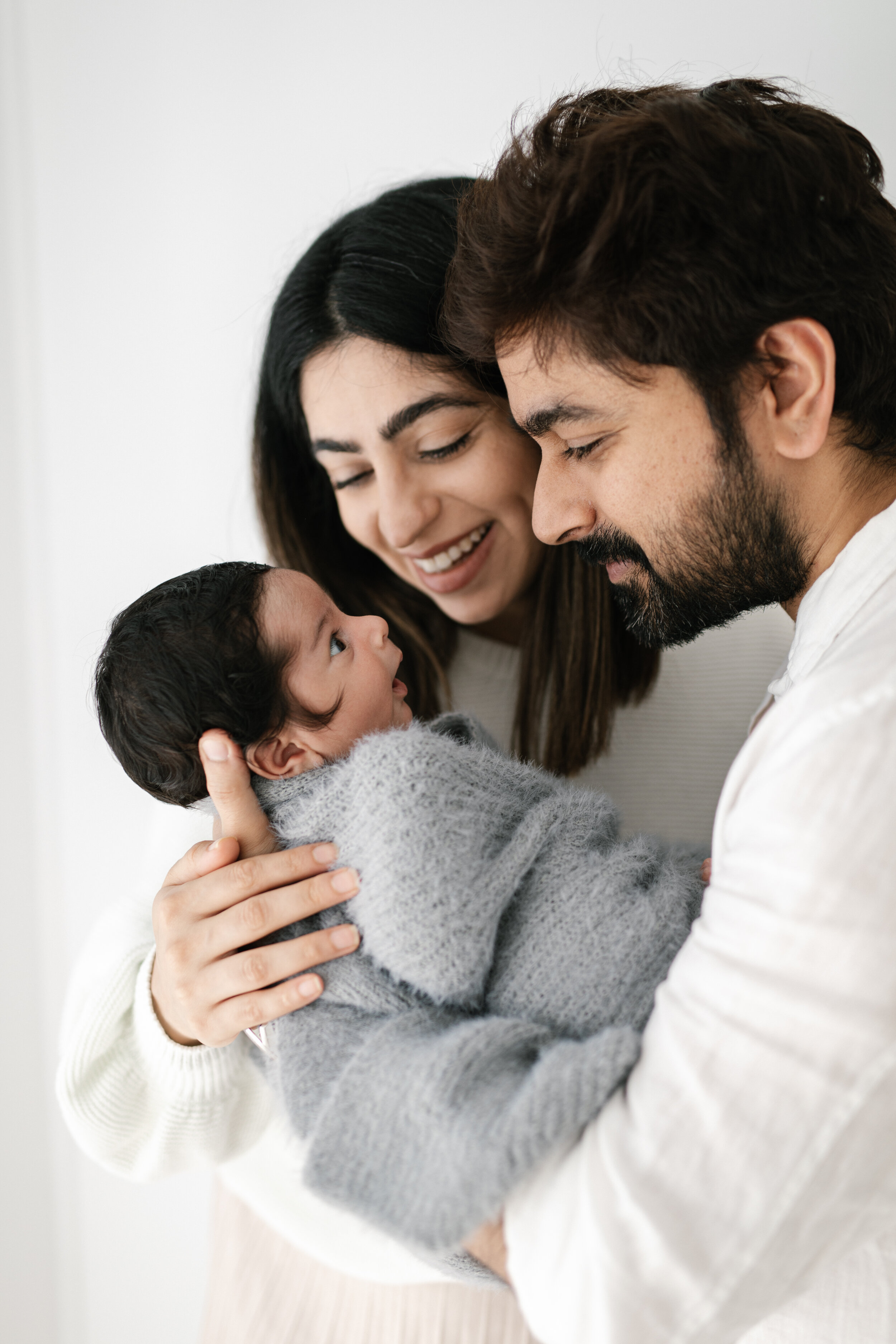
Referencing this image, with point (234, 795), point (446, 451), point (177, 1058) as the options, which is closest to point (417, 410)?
point (446, 451)

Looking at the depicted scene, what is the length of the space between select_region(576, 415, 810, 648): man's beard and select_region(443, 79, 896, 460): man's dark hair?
11cm

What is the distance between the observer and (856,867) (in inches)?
29.7

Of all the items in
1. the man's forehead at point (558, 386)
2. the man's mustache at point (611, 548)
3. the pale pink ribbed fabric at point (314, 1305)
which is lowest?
the pale pink ribbed fabric at point (314, 1305)

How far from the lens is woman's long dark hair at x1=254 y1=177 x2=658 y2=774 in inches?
57.2

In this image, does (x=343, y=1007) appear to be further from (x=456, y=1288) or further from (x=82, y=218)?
(x=82, y=218)

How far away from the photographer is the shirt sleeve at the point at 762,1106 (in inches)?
29.0

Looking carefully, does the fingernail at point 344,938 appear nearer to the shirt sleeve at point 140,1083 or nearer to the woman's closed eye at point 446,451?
the shirt sleeve at point 140,1083

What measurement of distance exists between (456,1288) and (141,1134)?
554 millimetres

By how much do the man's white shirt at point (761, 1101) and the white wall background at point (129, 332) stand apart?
1036 millimetres

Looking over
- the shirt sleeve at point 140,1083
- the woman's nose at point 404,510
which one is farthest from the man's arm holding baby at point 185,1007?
the woman's nose at point 404,510

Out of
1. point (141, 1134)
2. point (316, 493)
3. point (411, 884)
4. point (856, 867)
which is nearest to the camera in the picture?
point (856, 867)

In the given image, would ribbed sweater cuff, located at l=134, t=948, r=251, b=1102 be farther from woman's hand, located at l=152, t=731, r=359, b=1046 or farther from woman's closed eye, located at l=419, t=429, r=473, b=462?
woman's closed eye, located at l=419, t=429, r=473, b=462

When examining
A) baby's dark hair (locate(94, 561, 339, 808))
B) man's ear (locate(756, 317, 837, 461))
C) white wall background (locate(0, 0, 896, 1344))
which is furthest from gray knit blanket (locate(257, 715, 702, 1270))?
white wall background (locate(0, 0, 896, 1344))

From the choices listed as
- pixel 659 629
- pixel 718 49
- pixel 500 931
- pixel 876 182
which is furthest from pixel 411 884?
pixel 718 49
